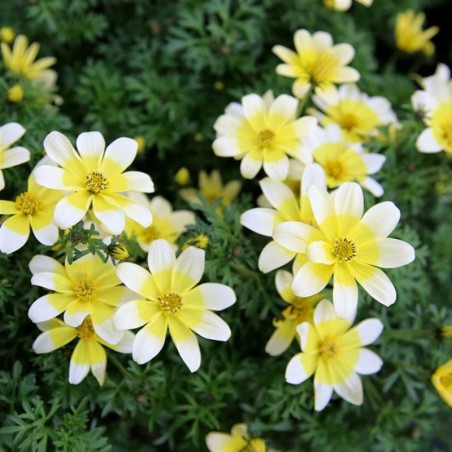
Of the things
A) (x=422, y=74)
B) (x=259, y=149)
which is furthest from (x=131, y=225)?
(x=422, y=74)

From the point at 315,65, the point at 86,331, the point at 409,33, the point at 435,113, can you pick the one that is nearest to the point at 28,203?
the point at 86,331

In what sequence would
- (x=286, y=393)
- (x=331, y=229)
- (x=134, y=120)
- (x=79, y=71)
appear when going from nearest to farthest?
(x=331, y=229) → (x=286, y=393) → (x=134, y=120) → (x=79, y=71)

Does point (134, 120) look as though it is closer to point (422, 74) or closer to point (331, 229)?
point (331, 229)

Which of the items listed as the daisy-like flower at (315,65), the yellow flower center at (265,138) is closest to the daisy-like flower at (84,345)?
A: the yellow flower center at (265,138)

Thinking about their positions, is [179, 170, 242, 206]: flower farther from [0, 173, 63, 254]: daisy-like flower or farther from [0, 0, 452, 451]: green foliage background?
[0, 173, 63, 254]: daisy-like flower

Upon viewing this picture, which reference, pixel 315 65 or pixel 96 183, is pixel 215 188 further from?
pixel 96 183
